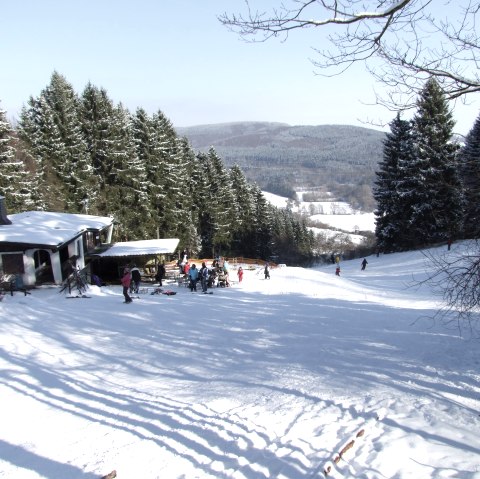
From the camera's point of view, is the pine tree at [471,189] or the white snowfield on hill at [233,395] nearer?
the white snowfield on hill at [233,395]

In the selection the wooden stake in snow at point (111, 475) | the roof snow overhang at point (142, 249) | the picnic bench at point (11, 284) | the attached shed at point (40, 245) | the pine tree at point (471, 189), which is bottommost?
the wooden stake in snow at point (111, 475)

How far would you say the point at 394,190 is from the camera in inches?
1570

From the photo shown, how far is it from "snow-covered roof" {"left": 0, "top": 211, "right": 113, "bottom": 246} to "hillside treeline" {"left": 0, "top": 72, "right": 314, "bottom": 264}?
200 inches

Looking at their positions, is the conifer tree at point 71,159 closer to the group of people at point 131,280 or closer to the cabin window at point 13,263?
the group of people at point 131,280

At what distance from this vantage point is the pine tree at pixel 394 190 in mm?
38062

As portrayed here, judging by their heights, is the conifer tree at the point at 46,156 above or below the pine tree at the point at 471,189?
above

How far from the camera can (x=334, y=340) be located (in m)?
12.0

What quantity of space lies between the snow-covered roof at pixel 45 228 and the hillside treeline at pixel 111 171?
5078 mm

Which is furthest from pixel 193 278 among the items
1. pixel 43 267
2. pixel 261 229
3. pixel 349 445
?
pixel 261 229

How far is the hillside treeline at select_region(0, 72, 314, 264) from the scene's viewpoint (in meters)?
31.9

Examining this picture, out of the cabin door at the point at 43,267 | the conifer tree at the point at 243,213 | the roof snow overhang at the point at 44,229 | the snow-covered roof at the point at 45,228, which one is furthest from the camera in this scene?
the conifer tree at the point at 243,213

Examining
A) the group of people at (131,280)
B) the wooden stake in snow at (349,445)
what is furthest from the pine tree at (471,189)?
the group of people at (131,280)

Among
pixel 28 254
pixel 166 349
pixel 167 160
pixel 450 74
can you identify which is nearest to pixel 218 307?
pixel 166 349

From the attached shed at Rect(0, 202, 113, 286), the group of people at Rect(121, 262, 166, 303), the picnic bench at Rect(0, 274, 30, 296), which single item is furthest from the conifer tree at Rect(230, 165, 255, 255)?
the picnic bench at Rect(0, 274, 30, 296)
